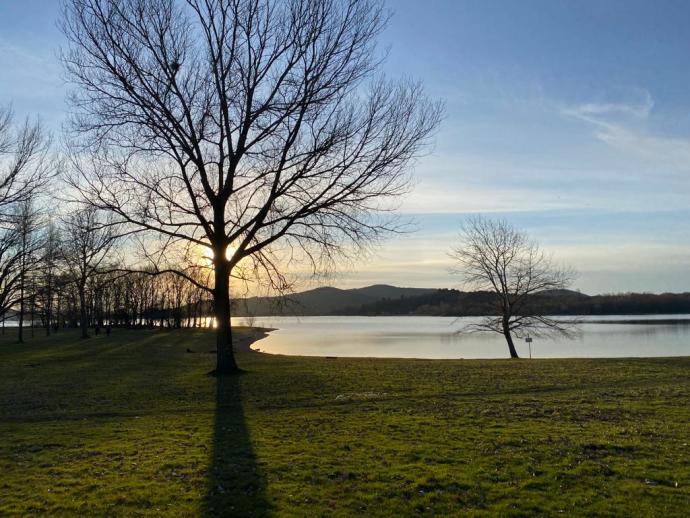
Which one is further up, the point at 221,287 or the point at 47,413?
the point at 221,287

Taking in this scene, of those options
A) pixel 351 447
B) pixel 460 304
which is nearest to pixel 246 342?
pixel 460 304

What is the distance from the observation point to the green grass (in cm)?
629

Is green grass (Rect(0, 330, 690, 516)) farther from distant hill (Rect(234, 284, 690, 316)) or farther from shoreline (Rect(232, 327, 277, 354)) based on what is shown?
shoreline (Rect(232, 327, 277, 354))

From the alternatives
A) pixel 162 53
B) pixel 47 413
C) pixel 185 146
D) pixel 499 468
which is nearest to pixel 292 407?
pixel 47 413

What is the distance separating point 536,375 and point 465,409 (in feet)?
23.3

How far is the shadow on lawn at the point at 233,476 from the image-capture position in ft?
20.0

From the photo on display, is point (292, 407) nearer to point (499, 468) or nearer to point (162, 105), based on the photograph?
point (499, 468)

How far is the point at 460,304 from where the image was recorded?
159ft

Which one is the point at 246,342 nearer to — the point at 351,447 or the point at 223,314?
the point at 223,314

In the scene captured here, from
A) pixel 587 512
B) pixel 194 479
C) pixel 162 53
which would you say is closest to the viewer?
pixel 587 512

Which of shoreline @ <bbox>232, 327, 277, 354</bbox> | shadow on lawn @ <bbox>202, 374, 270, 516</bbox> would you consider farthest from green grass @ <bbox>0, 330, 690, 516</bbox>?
shoreline @ <bbox>232, 327, 277, 354</bbox>

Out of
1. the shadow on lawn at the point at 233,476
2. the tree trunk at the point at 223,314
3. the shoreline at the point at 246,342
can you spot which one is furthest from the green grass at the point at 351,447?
the shoreline at the point at 246,342

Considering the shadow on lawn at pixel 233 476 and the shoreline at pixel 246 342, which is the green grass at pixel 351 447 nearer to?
the shadow on lawn at pixel 233 476

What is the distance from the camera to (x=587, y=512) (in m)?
5.88
